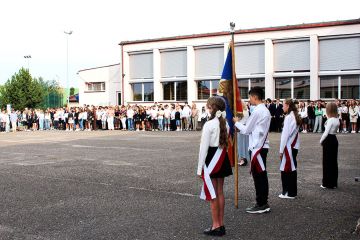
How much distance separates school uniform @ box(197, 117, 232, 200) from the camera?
636 centimetres

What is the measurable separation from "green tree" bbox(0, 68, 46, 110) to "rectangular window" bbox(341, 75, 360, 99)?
152ft

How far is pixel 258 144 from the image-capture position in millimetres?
7891

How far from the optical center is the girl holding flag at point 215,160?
6.37 m

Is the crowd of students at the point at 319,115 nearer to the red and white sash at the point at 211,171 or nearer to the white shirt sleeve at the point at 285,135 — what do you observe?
the white shirt sleeve at the point at 285,135

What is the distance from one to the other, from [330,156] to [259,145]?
8.59 feet

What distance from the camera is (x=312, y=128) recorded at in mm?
28859

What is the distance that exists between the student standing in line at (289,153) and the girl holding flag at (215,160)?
105 inches

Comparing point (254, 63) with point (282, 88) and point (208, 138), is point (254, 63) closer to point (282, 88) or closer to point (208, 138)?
point (282, 88)

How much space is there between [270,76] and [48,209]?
91.9 ft

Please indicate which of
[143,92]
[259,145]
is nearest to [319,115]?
[143,92]

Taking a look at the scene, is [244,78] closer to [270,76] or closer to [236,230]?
[270,76]

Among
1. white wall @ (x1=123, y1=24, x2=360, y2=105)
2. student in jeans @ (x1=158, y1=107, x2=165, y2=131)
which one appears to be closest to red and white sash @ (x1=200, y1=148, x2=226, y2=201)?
student in jeans @ (x1=158, y1=107, x2=165, y2=131)

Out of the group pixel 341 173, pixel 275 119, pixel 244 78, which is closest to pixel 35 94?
pixel 244 78

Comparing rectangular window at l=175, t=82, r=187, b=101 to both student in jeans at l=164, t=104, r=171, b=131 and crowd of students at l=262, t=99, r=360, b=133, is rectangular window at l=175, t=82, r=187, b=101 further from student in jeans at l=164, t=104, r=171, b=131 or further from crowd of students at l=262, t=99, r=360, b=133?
crowd of students at l=262, t=99, r=360, b=133
